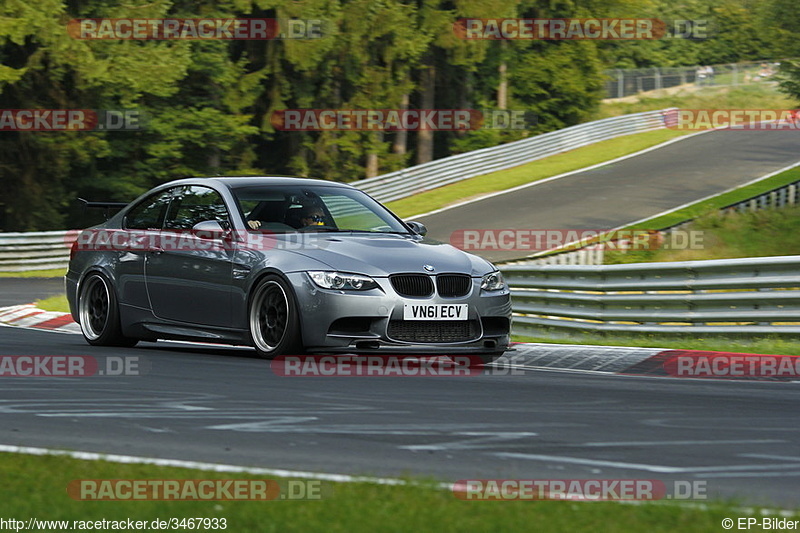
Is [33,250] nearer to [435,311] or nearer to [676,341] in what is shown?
[676,341]

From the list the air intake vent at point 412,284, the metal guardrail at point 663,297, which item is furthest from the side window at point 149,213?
the metal guardrail at point 663,297

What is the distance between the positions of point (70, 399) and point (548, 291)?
25.3ft

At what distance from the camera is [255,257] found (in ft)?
36.4

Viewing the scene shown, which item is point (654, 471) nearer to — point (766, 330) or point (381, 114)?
point (766, 330)

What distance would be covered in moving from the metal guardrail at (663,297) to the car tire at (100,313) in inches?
186

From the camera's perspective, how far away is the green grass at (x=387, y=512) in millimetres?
4809

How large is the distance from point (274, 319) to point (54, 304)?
927 centimetres

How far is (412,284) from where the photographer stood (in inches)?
421

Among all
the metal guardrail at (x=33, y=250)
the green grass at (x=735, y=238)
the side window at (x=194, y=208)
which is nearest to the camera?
the side window at (x=194, y=208)

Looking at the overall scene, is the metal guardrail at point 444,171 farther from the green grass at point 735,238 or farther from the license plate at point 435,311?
the license plate at point 435,311

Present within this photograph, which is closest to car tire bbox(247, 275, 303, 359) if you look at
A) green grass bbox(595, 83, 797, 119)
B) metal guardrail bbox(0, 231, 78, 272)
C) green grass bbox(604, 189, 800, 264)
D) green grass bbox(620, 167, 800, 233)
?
green grass bbox(604, 189, 800, 264)

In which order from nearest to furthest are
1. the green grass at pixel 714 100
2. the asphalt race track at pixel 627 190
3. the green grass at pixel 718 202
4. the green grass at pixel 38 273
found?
the green grass at pixel 38 273 < the green grass at pixel 718 202 < the asphalt race track at pixel 627 190 < the green grass at pixel 714 100

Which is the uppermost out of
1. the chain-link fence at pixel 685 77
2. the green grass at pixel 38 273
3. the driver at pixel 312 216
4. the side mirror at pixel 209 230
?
the chain-link fence at pixel 685 77

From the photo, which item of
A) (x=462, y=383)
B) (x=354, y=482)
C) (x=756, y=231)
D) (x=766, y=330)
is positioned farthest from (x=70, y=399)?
(x=756, y=231)
